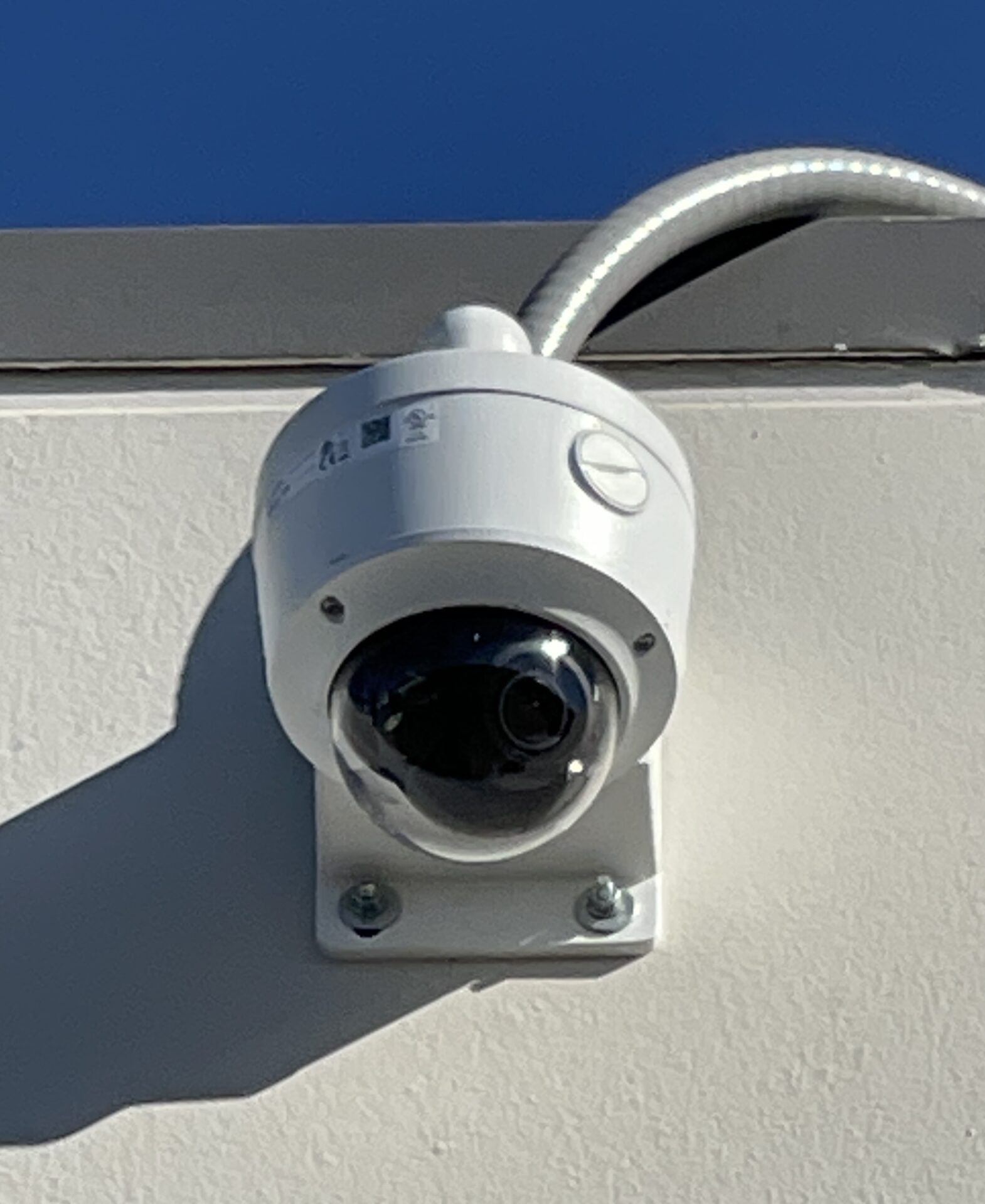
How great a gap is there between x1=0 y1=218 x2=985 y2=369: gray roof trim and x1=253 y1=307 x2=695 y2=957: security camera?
1.10 feet

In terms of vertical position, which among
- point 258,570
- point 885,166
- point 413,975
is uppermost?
point 885,166

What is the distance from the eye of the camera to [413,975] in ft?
4.40

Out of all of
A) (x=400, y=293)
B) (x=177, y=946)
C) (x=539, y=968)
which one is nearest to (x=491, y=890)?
(x=539, y=968)

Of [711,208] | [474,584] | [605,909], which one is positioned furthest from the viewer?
[711,208]

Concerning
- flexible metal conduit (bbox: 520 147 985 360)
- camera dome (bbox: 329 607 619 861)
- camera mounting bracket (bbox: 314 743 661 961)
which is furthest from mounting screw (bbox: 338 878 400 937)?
flexible metal conduit (bbox: 520 147 985 360)

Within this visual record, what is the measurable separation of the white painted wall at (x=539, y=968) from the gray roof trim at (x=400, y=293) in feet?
0.16

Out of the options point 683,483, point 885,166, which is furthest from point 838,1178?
point 885,166

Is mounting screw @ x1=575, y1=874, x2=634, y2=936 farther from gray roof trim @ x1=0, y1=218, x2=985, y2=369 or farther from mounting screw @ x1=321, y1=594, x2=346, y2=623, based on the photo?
gray roof trim @ x1=0, y1=218, x2=985, y2=369

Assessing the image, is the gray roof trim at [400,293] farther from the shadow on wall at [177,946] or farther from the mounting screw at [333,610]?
the mounting screw at [333,610]

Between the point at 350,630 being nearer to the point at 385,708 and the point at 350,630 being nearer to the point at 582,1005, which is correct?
the point at 385,708

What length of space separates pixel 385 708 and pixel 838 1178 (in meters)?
0.30

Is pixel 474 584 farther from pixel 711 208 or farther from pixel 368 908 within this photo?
pixel 711 208

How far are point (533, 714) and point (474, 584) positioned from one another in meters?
0.06

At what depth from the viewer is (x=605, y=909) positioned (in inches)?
52.5
